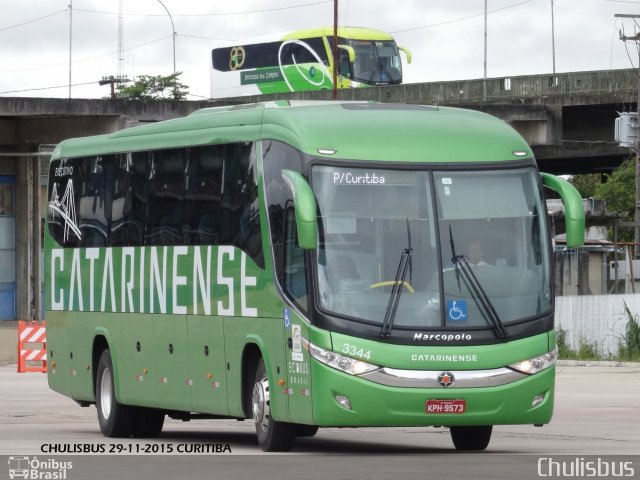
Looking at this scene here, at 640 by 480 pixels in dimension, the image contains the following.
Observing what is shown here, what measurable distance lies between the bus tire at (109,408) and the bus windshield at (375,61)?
55.3m

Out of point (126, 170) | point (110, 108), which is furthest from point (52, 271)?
point (110, 108)

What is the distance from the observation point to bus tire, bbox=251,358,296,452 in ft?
55.1

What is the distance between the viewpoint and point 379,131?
16766 mm

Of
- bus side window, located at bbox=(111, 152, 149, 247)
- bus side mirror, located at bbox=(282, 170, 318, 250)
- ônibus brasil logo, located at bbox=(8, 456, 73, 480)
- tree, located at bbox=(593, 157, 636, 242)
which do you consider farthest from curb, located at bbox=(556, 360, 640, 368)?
tree, located at bbox=(593, 157, 636, 242)

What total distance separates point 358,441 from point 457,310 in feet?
13.4

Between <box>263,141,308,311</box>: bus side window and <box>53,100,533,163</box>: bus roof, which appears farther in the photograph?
<box>53,100,533,163</box>: bus roof

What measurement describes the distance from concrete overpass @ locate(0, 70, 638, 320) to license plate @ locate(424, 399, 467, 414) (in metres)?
39.3

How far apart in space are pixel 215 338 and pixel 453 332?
326 cm

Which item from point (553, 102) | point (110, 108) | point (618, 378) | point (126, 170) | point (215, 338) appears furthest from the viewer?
point (553, 102)

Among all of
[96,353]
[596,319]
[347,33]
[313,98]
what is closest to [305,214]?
[96,353]

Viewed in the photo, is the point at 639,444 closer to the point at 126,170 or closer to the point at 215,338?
the point at 215,338

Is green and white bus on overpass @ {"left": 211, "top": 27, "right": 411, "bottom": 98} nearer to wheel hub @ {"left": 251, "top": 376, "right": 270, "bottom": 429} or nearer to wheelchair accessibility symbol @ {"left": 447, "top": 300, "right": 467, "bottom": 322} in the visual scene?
wheel hub @ {"left": 251, "top": 376, "right": 270, "bottom": 429}

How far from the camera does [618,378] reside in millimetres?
33469

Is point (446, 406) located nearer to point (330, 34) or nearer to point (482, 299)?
point (482, 299)
